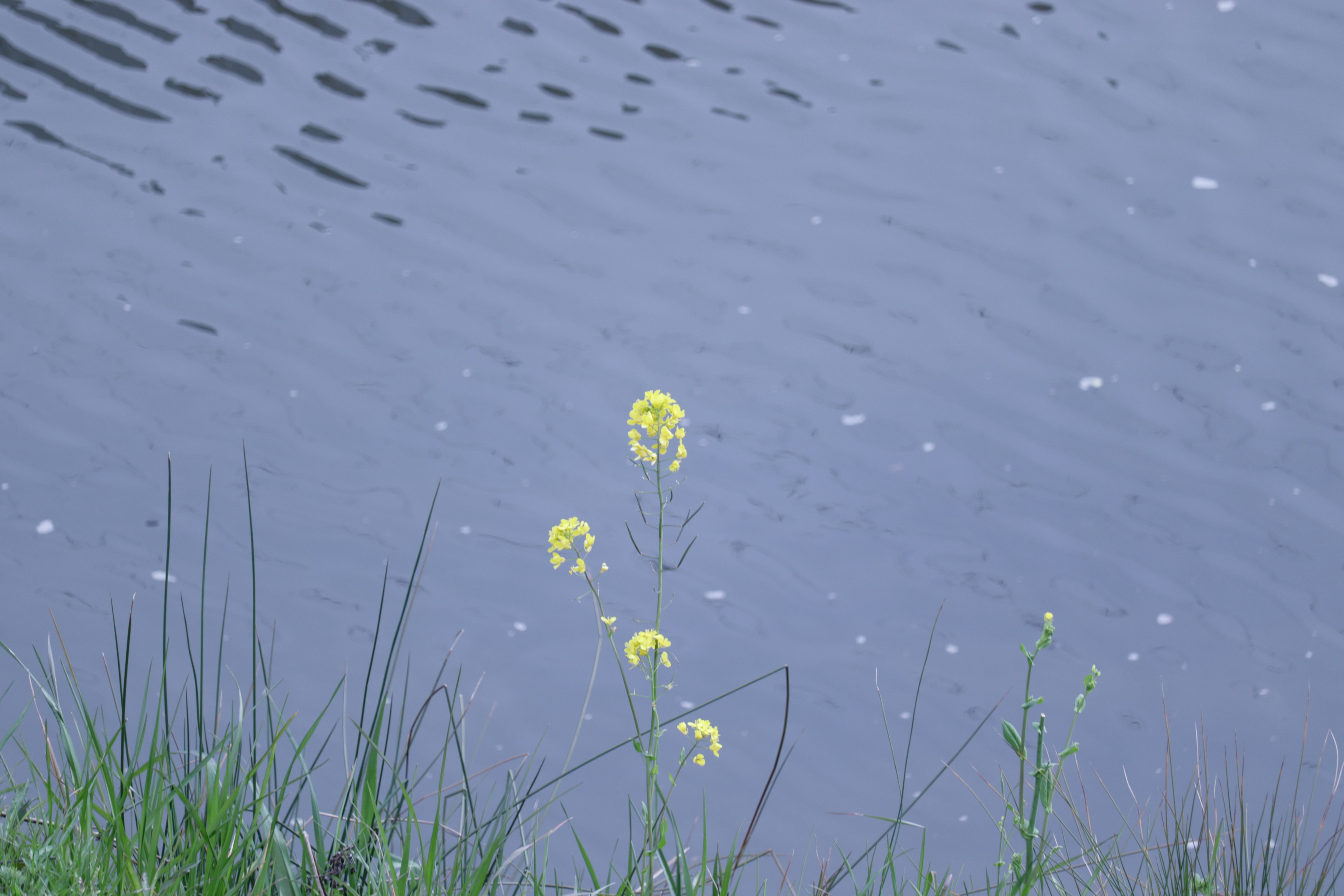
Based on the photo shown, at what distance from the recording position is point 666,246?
156 inches

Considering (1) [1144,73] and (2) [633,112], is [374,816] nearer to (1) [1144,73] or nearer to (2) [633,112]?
(2) [633,112]

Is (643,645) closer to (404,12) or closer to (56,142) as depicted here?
(56,142)

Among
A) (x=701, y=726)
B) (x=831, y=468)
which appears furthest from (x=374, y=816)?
(x=831, y=468)

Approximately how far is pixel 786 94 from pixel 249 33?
228 centimetres

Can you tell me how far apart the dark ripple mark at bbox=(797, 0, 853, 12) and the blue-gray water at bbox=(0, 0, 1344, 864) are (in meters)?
0.06

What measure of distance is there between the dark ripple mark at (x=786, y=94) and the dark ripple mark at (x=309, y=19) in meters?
1.82

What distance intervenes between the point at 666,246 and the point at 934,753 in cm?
206

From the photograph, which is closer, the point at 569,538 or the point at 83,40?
the point at 569,538

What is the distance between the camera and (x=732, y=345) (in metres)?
3.62

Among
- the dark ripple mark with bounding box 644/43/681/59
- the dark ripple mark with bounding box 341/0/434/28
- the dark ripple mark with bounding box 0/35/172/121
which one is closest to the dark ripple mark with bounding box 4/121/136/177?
the dark ripple mark with bounding box 0/35/172/121

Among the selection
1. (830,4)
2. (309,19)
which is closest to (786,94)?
(830,4)

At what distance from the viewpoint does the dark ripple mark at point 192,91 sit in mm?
4457

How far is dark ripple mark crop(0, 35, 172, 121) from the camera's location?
14.3 ft

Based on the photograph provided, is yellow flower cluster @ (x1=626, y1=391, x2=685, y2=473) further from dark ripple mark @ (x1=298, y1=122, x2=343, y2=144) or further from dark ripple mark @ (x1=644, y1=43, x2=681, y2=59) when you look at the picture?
dark ripple mark @ (x1=644, y1=43, x2=681, y2=59)
